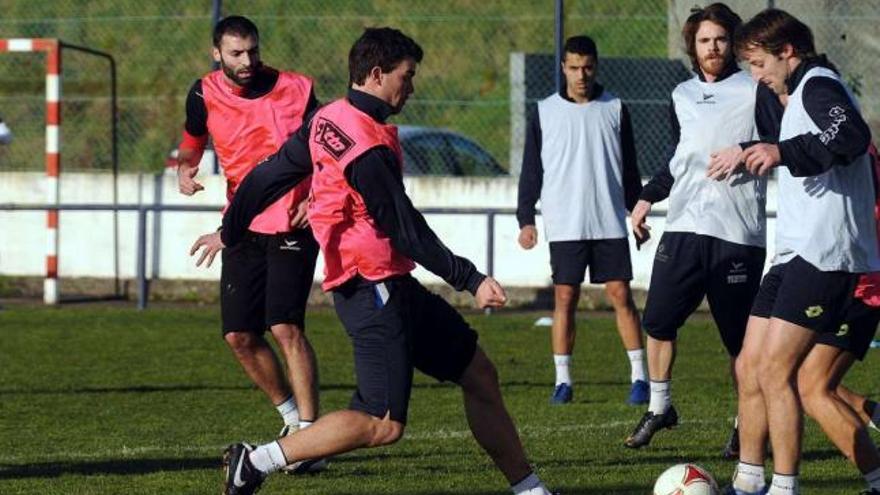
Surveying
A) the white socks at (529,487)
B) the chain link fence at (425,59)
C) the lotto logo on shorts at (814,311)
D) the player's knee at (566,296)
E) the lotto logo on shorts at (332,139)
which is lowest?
the white socks at (529,487)

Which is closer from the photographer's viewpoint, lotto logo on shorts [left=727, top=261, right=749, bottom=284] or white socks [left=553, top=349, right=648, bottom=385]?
lotto logo on shorts [left=727, top=261, right=749, bottom=284]

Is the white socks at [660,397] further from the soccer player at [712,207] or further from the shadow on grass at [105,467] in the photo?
the shadow on grass at [105,467]

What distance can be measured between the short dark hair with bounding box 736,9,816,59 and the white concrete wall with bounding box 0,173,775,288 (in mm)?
10501

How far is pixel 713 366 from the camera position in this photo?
13719mm

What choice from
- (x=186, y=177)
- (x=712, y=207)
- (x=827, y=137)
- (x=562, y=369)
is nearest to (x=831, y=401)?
(x=827, y=137)

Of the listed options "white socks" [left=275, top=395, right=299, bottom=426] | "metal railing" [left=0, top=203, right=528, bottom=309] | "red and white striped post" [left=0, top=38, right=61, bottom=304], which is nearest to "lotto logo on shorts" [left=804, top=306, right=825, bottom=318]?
"white socks" [left=275, top=395, right=299, bottom=426]

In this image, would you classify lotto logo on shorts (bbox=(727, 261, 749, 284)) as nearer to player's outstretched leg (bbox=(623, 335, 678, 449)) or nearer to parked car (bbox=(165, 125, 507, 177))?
player's outstretched leg (bbox=(623, 335, 678, 449))

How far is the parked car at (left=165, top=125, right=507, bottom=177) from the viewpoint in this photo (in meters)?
19.9

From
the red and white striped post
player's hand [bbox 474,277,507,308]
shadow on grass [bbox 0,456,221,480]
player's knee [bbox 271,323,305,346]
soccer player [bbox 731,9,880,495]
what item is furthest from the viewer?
the red and white striped post

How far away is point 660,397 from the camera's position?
978cm

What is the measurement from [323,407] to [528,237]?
162 centimetres

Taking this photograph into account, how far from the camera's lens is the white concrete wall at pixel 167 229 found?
60.4ft

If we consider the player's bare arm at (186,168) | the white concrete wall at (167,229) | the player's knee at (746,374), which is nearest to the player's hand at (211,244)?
the player's bare arm at (186,168)

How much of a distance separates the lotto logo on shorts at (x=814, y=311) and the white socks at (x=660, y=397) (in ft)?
8.38
